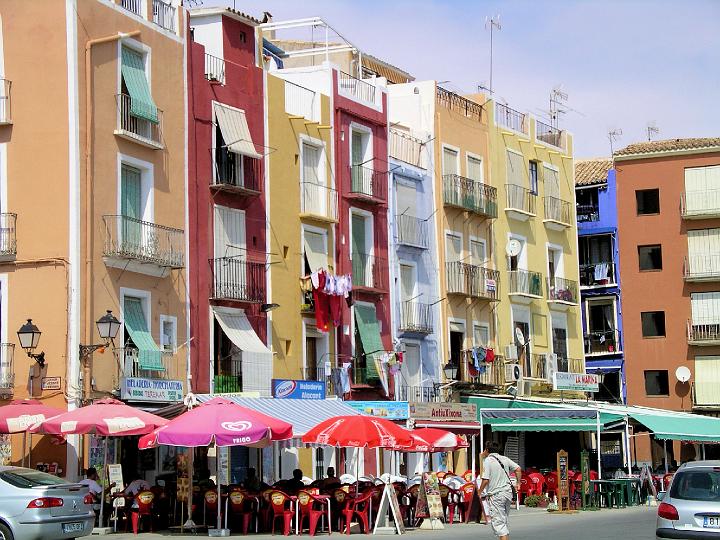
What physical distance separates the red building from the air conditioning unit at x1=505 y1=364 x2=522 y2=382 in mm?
13120

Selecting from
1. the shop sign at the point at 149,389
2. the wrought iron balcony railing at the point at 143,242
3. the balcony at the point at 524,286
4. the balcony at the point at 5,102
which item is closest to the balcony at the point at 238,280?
the wrought iron balcony railing at the point at 143,242

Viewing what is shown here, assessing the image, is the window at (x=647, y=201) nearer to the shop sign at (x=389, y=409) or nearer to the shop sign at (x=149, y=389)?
the shop sign at (x=389, y=409)

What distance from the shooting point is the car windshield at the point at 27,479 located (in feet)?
74.4

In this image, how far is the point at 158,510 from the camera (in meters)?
29.9

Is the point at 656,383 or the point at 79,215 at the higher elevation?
the point at 79,215

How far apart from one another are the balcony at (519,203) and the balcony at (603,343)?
8.90 metres

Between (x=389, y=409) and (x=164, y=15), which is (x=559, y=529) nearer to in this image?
(x=389, y=409)

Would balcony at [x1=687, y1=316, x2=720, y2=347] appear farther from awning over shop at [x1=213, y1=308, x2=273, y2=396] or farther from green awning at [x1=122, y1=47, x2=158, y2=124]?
green awning at [x1=122, y1=47, x2=158, y2=124]

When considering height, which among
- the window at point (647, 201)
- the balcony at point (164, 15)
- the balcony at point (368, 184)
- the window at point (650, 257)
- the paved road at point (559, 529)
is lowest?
the paved road at point (559, 529)

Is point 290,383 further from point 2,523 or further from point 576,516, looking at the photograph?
point 2,523

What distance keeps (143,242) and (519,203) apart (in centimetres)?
2249

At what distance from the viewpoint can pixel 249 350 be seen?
1433 inches

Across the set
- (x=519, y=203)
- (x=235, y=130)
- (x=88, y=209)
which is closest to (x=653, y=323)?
(x=519, y=203)

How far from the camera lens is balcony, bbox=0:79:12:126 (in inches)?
1252
